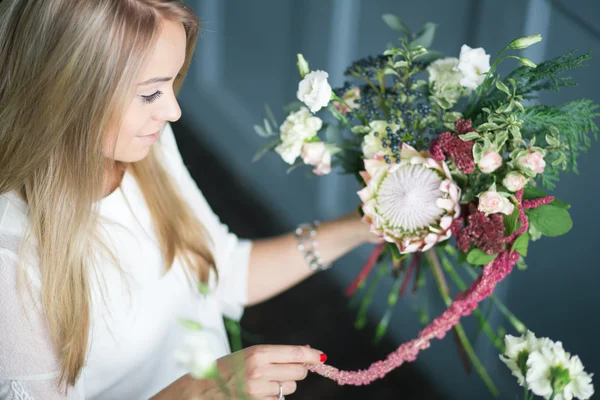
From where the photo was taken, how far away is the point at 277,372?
97 cm

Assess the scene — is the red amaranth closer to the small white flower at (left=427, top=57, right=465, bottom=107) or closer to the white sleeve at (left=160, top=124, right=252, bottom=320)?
the small white flower at (left=427, top=57, right=465, bottom=107)

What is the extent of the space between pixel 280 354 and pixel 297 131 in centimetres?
40

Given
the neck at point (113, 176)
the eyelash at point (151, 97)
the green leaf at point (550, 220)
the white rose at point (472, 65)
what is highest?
the white rose at point (472, 65)

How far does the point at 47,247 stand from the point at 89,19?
0.37 m

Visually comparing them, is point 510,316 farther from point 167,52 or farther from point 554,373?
point 167,52

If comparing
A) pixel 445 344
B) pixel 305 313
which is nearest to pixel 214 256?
pixel 445 344

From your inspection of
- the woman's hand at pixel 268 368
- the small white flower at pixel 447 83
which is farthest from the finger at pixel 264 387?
the small white flower at pixel 447 83

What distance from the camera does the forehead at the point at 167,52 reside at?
1.00 m

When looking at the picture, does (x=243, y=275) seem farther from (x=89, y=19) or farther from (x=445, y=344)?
(x=445, y=344)

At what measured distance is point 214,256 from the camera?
139 centimetres

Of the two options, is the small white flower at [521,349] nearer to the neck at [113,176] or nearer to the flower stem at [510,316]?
the flower stem at [510,316]

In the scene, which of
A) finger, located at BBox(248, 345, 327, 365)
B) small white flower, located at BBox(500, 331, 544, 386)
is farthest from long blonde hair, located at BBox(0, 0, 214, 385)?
small white flower, located at BBox(500, 331, 544, 386)

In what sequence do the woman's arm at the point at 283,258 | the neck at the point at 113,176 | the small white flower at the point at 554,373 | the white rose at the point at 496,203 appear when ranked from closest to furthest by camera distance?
the small white flower at the point at 554,373
the white rose at the point at 496,203
the neck at the point at 113,176
the woman's arm at the point at 283,258

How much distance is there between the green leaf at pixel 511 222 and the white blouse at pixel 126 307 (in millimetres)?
586
